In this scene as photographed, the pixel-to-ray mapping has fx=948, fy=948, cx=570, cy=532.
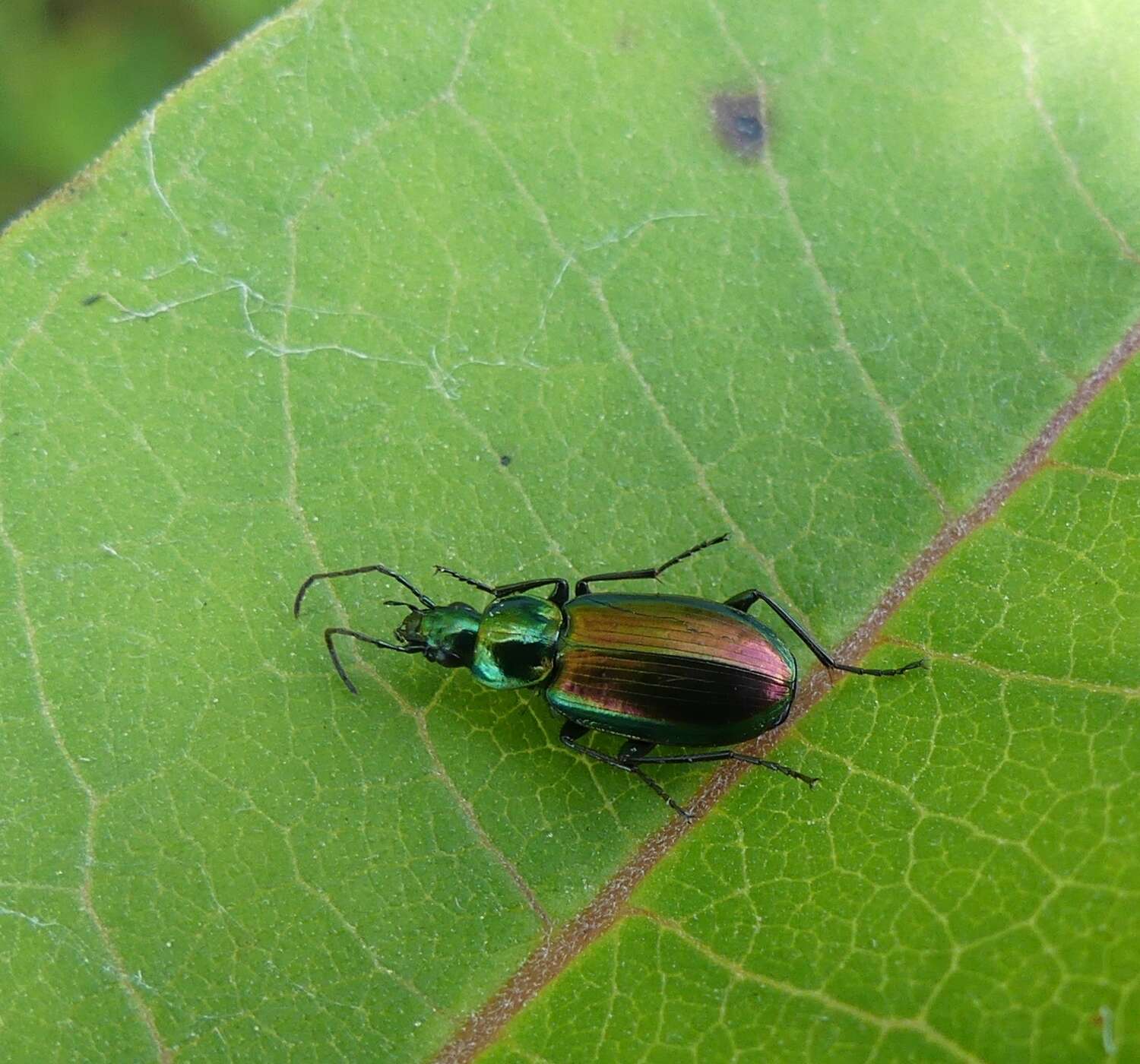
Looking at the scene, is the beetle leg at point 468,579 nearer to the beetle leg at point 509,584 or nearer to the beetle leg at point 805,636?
the beetle leg at point 509,584

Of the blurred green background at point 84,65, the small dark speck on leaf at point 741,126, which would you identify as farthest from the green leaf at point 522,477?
the blurred green background at point 84,65

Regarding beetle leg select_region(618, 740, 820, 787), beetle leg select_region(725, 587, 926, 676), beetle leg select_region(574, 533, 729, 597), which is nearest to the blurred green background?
beetle leg select_region(574, 533, 729, 597)

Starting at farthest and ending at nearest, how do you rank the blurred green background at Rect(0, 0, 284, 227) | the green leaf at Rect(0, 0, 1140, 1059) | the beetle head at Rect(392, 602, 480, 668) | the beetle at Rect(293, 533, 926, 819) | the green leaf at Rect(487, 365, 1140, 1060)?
1. the blurred green background at Rect(0, 0, 284, 227)
2. the beetle head at Rect(392, 602, 480, 668)
3. the beetle at Rect(293, 533, 926, 819)
4. the green leaf at Rect(0, 0, 1140, 1059)
5. the green leaf at Rect(487, 365, 1140, 1060)

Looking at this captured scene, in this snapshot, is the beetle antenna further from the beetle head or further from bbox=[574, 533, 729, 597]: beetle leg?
bbox=[574, 533, 729, 597]: beetle leg

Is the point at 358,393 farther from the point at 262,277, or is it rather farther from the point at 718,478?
the point at 718,478

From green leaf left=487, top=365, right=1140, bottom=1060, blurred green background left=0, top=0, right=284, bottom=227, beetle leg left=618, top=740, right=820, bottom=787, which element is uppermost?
blurred green background left=0, top=0, right=284, bottom=227

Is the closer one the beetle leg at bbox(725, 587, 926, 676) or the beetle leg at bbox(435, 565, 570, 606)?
the beetle leg at bbox(725, 587, 926, 676)
